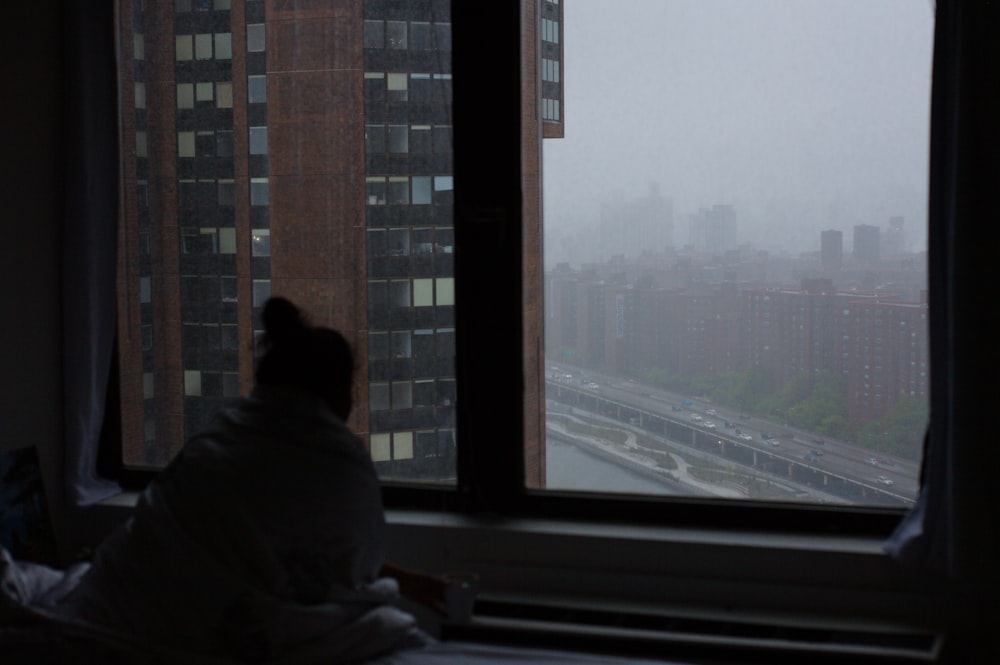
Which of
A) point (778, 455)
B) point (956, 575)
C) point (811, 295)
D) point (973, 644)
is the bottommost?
point (973, 644)

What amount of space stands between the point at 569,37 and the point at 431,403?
944 millimetres

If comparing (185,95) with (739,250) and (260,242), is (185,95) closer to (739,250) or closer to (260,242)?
(260,242)

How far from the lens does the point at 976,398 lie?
1822mm

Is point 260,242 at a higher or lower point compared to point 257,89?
lower

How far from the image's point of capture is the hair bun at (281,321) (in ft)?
6.27

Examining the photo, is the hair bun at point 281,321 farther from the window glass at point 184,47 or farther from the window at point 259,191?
the window glass at point 184,47

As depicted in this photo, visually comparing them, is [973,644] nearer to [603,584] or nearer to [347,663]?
[603,584]

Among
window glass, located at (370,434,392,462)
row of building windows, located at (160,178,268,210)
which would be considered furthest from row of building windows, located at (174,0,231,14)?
window glass, located at (370,434,392,462)

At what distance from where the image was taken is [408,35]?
89.7 inches

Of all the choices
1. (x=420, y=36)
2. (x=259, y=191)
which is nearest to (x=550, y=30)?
(x=420, y=36)

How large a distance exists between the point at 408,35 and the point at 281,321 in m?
0.81

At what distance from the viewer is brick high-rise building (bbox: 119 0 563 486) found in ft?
7.50

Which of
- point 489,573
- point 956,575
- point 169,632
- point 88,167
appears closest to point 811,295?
point 956,575

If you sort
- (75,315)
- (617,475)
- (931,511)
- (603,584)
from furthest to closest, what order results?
(75,315) → (617,475) → (603,584) → (931,511)
